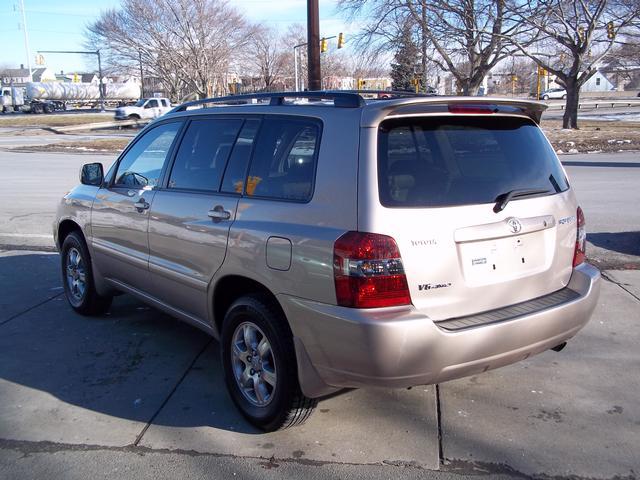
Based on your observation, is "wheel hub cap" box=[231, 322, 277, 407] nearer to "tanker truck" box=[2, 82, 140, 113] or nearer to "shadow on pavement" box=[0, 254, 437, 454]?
"shadow on pavement" box=[0, 254, 437, 454]

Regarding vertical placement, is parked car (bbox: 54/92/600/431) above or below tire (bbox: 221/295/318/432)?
above

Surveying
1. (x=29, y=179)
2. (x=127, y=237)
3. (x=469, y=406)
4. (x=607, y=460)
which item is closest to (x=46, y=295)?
(x=127, y=237)

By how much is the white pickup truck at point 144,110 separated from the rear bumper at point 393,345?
144 ft

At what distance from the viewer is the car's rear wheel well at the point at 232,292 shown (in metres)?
3.58

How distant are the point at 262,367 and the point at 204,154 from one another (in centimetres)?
150

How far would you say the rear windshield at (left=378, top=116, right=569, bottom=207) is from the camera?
318 centimetres

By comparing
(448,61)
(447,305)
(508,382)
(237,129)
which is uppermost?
(448,61)

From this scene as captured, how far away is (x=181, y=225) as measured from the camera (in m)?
4.15

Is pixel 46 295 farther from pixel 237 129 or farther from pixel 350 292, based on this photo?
pixel 350 292

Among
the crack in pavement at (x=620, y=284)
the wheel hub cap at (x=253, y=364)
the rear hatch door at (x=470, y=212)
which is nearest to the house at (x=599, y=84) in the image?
the crack in pavement at (x=620, y=284)

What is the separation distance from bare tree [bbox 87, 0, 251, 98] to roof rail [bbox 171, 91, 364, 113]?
A: 44132mm

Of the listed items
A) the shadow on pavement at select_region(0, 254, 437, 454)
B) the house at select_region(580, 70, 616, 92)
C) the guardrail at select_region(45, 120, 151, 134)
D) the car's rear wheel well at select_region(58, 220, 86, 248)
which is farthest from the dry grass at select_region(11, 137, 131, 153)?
the house at select_region(580, 70, 616, 92)

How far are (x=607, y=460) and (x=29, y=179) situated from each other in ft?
51.4

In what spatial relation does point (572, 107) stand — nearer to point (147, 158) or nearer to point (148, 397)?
point (147, 158)
